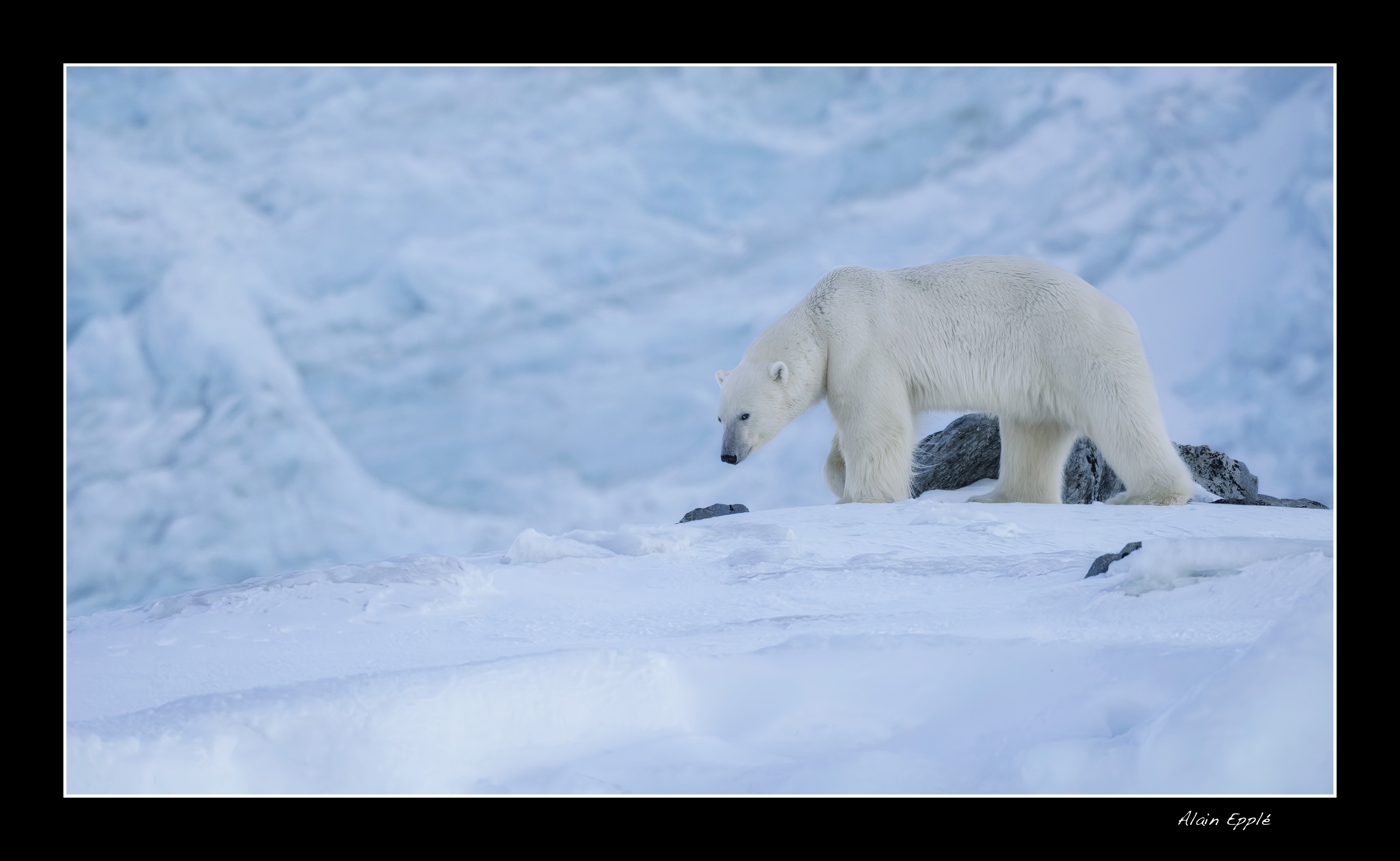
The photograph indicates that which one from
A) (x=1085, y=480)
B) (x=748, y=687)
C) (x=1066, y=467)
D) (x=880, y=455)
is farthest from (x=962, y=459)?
(x=748, y=687)

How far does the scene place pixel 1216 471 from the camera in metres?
7.62

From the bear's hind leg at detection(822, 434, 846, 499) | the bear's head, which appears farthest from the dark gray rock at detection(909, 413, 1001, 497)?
the bear's head

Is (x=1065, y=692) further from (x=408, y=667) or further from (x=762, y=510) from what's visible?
(x=762, y=510)

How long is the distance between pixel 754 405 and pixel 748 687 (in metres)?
3.58

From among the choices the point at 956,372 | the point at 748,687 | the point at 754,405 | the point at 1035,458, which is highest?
the point at 956,372

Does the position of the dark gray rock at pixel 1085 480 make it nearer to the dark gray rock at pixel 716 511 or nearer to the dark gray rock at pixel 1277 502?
the dark gray rock at pixel 1277 502

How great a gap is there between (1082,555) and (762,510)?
1.91 m

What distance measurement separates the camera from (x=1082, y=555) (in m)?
4.00

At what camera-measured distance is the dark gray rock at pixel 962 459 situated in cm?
798

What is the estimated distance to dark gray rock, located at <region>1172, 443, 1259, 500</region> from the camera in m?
7.54

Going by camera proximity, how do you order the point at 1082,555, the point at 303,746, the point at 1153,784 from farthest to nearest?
the point at 1082,555
the point at 303,746
the point at 1153,784

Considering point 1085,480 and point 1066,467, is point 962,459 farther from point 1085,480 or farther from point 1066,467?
point 1085,480

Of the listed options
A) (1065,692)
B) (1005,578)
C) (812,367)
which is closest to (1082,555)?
(1005,578)

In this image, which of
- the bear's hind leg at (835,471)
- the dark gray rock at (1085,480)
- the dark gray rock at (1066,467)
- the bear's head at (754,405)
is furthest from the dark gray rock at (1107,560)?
the dark gray rock at (1085,480)
